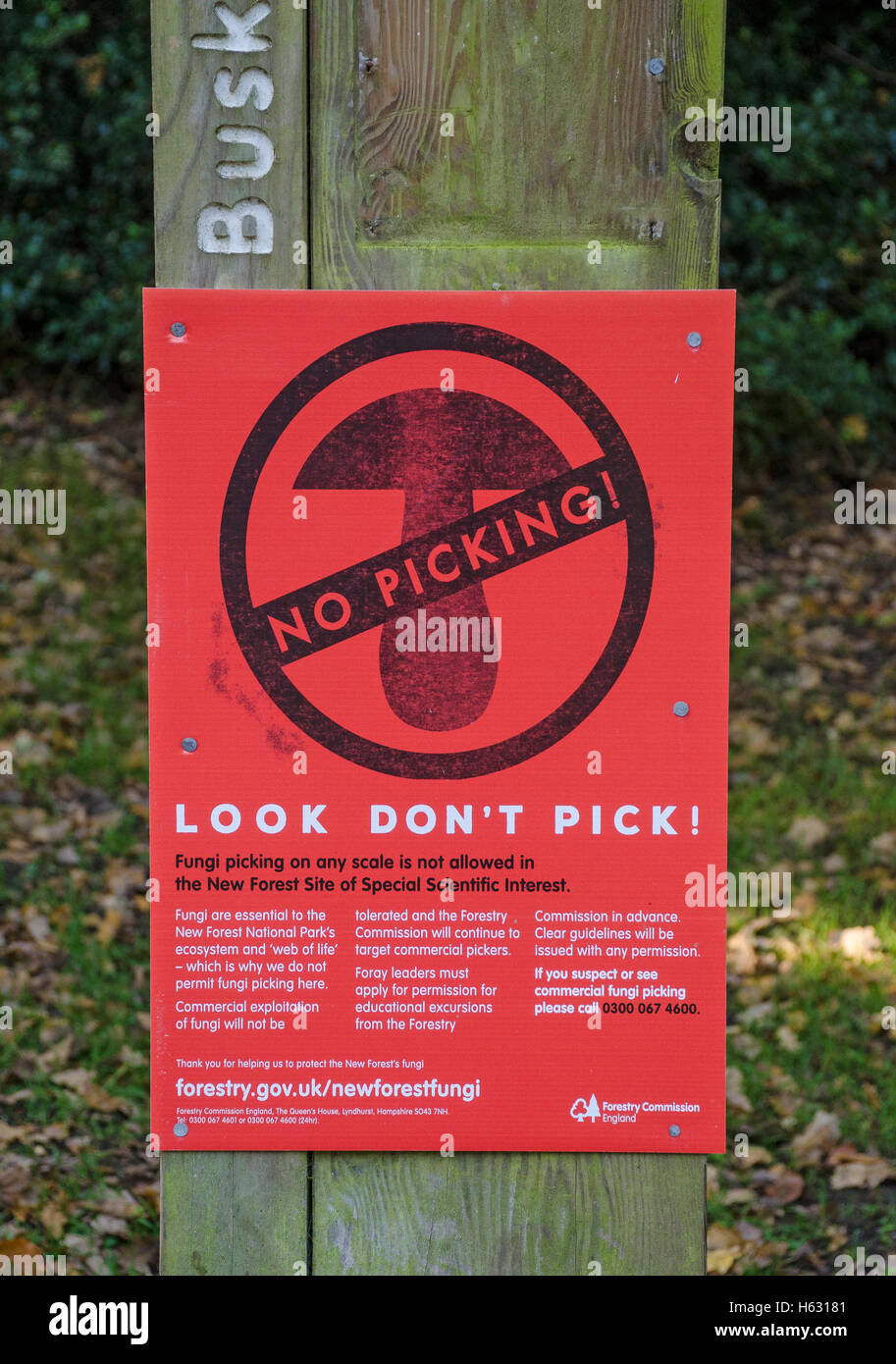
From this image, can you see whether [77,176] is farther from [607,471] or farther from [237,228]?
[607,471]

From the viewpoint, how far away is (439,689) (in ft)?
5.69

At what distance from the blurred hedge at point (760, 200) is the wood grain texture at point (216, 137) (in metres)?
5.86

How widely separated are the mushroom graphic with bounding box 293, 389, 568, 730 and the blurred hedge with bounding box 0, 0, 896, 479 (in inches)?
229

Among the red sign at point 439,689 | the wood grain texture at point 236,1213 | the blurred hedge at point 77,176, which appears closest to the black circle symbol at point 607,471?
the red sign at point 439,689

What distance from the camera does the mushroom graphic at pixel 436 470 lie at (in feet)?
5.66

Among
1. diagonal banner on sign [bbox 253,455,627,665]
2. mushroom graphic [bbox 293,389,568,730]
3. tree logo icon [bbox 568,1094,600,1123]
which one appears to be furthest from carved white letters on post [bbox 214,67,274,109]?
tree logo icon [bbox 568,1094,600,1123]

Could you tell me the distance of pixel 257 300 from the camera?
171 cm

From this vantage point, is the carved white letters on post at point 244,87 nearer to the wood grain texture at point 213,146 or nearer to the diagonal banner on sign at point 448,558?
the wood grain texture at point 213,146

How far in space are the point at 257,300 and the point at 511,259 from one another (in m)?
0.36

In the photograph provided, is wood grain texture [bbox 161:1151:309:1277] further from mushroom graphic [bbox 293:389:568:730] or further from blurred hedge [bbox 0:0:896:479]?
blurred hedge [bbox 0:0:896:479]

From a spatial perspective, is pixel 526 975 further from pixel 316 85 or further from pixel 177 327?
pixel 316 85

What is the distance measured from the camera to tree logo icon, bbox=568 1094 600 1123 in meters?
1.76

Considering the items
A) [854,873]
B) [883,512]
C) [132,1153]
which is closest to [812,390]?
[883,512]

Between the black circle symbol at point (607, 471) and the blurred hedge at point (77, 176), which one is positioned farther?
the blurred hedge at point (77, 176)
